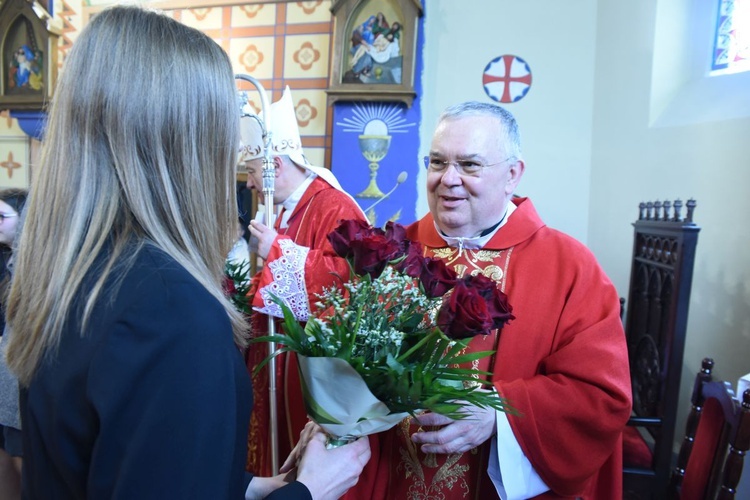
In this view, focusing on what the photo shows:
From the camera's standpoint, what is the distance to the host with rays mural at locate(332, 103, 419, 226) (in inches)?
194

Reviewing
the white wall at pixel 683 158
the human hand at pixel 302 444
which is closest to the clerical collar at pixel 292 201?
the human hand at pixel 302 444

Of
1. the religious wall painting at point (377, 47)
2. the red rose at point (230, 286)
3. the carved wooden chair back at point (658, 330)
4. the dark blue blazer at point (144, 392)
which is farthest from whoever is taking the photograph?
the religious wall painting at point (377, 47)

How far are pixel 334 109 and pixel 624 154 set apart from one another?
8.57 ft

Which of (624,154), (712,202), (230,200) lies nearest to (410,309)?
(230,200)

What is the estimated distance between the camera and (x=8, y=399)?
6.31 ft

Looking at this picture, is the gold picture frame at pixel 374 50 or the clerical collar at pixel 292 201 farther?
the gold picture frame at pixel 374 50

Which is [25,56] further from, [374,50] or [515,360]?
[515,360]

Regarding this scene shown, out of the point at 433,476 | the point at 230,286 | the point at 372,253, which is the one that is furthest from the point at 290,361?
the point at 372,253

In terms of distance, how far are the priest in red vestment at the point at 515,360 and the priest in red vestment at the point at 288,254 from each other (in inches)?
27.2

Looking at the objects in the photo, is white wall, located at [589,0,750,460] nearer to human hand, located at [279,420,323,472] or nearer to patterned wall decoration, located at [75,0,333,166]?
patterned wall decoration, located at [75,0,333,166]

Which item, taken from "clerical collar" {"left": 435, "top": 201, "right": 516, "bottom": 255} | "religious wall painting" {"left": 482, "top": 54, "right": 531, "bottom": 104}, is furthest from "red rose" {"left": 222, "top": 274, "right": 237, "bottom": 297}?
"religious wall painting" {"left": 482, "top": 54, "right": 531, "bottom": 104}

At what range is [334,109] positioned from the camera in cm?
503

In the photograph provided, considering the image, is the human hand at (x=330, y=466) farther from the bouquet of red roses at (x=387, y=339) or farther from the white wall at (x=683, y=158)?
the white wall at (x=683, y=158)

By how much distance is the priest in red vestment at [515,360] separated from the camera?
1.49 metres
